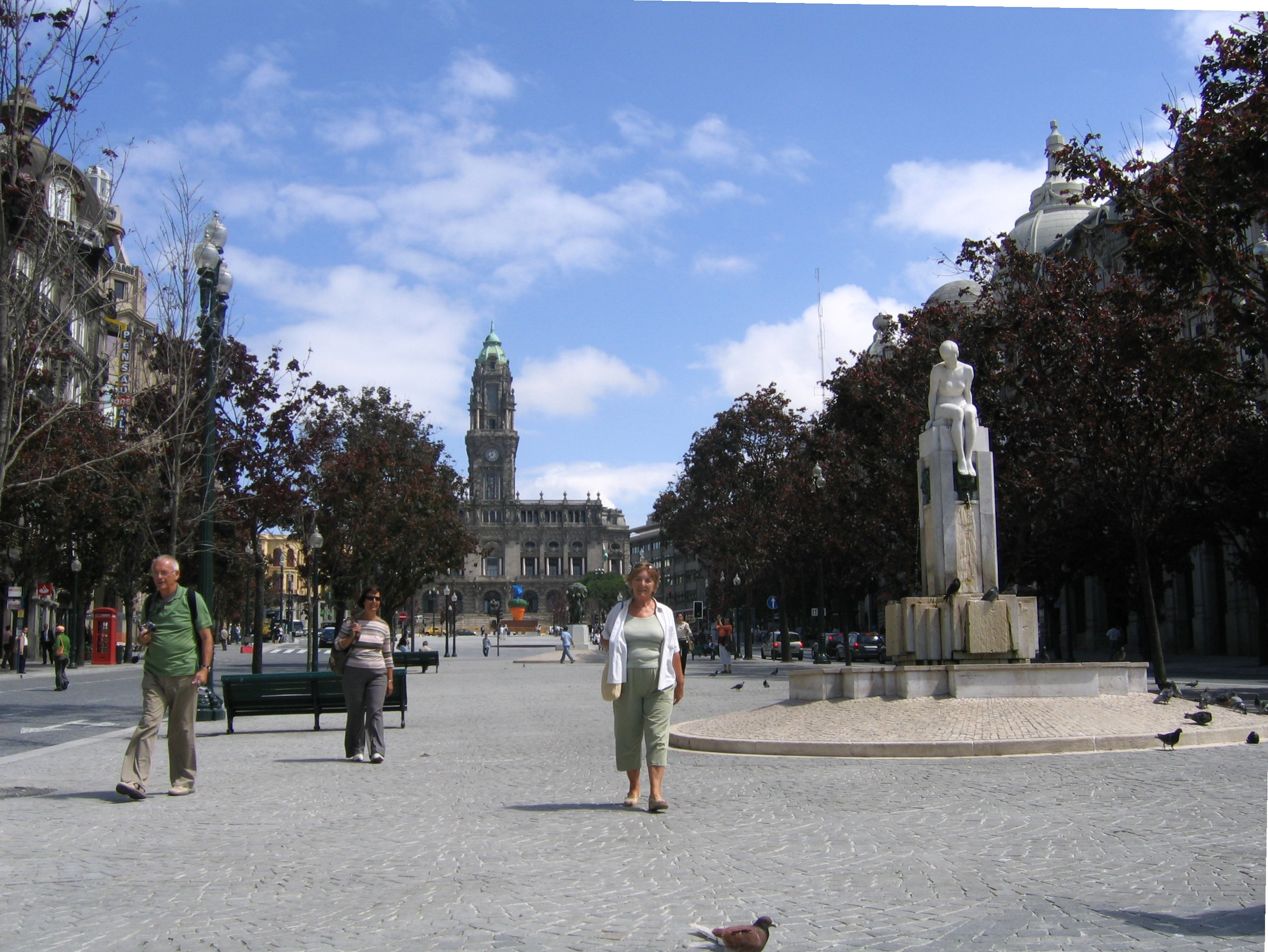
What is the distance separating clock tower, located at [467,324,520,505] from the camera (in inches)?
7151

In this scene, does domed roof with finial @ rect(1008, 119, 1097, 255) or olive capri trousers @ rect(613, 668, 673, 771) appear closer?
olive capri trousers @ rect(613, 668, 673, 771)

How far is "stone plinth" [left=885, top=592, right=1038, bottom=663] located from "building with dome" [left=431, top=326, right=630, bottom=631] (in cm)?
16260

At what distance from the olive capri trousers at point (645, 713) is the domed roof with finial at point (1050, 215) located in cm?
4858

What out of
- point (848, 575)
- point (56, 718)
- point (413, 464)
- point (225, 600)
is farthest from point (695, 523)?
point (56, 718)

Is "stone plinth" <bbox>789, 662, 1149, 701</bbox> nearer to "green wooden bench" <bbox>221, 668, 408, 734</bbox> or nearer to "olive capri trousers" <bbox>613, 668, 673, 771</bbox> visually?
"green wooden bench" <bbox>221, 668, 408, 734</bbox>

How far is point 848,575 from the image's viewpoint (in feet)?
168

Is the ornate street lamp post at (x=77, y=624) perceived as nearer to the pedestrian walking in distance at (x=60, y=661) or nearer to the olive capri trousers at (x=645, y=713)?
the pedestrian walking in distance at (x=60, y=661)

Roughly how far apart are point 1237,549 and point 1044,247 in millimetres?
22427

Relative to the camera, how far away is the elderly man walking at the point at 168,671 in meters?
9.34

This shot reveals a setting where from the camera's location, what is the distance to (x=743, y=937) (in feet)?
15.4

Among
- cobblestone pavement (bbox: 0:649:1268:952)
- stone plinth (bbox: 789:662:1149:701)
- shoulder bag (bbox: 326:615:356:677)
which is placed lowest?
cobblestone pavement (bbox: 0:649:1268:952)

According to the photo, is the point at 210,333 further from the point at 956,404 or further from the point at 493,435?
the point at 493,435

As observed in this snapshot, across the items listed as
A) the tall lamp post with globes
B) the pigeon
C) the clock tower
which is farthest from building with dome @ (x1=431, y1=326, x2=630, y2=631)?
the pigeon

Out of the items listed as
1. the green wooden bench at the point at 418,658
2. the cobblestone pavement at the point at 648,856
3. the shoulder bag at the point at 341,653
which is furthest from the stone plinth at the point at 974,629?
the green wooden bench at the point at 418,658
